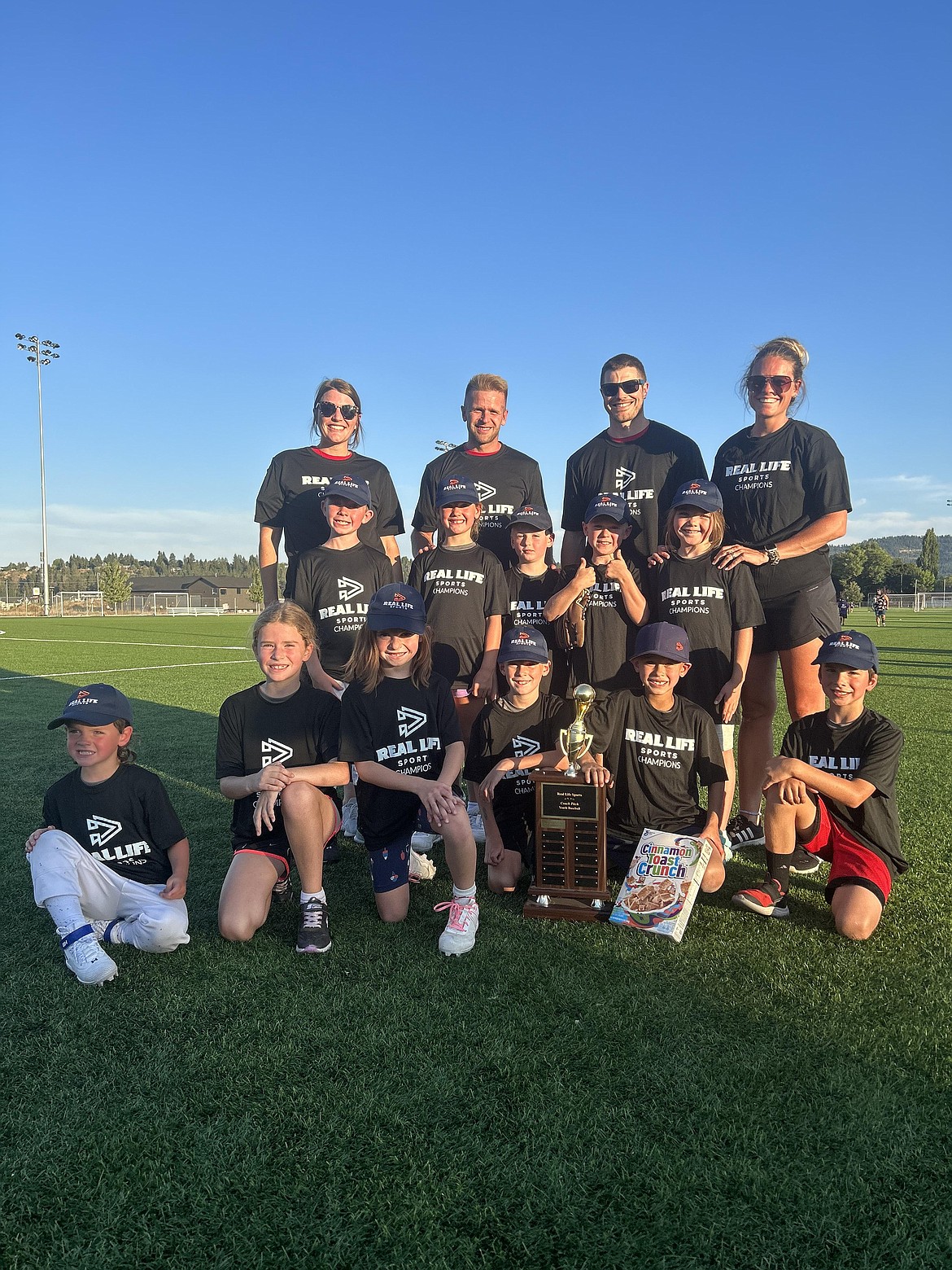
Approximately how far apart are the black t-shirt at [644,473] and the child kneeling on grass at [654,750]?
2.96 ft

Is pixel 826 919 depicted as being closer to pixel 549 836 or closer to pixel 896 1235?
pixel 549 836

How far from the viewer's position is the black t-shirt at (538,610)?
16.0 ft

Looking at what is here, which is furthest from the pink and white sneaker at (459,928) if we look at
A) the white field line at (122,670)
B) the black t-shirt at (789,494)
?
the white field line at (122,670)

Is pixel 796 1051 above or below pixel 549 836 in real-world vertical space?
below

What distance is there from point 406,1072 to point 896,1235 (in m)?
1.33

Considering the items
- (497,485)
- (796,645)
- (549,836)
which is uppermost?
(497,485)

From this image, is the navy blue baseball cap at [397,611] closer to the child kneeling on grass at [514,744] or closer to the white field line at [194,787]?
the child kneeling on grass at [514,744]

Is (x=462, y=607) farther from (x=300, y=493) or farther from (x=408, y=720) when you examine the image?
(x=300, y=493)

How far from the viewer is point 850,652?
3896mm

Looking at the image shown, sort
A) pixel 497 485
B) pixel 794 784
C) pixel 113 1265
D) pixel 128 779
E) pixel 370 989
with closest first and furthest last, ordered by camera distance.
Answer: pixel 113 1265
pixel 370 989
pixel 128 779
pixel 794 784
pixel 497 485

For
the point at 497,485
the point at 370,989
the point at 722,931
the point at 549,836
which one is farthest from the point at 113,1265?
the point at 497,485

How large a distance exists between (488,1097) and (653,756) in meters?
2.15

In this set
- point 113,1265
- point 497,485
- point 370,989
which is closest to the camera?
point 113,1265

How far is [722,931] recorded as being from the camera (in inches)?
144
